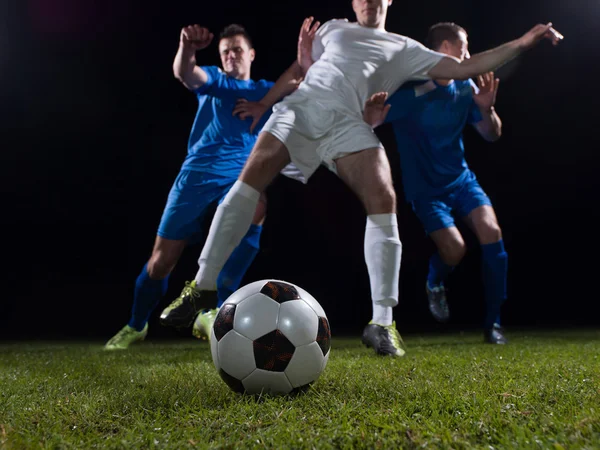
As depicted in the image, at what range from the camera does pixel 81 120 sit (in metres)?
6.18

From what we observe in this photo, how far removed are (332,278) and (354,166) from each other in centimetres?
398

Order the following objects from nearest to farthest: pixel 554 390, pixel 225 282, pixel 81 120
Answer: pixel 554 390
pixel 225 282
pixel 81 120

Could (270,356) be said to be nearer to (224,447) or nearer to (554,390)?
(224,447)

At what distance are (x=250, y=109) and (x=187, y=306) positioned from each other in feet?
5.06

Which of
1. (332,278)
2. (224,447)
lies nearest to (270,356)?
(224,447)

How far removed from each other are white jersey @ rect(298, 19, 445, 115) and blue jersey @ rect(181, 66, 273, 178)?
99 cm

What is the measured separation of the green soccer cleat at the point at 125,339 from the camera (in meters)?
3.42

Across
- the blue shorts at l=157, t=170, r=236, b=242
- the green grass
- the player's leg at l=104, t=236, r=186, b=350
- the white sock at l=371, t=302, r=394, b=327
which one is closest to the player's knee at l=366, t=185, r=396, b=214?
the white sock at l=371, t=302, r=394, b=327

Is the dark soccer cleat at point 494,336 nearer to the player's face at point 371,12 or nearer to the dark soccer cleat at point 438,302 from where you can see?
the dark soccer cleat at point 438,302

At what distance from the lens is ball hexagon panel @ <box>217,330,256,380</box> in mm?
1350

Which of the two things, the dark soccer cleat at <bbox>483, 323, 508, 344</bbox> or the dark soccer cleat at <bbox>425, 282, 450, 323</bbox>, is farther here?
the dark soccer cleat at <bbox>425, 282, 450, 323</bbox>

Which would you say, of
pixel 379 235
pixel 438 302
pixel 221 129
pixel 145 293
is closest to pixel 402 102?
pixel 221 129

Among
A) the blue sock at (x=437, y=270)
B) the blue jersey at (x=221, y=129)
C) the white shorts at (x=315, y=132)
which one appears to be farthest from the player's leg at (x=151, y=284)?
the blue sock at (x=437, y=270)

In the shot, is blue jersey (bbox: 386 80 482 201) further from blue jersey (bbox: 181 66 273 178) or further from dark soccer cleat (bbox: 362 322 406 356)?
dark soccer cleat (bbox: 362 322 406 356)
